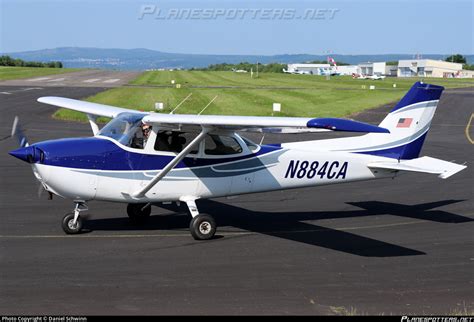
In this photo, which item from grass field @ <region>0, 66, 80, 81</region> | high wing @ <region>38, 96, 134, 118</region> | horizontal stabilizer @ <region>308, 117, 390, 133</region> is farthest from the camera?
grass field @ <region>0, 66, 80, 81</region>

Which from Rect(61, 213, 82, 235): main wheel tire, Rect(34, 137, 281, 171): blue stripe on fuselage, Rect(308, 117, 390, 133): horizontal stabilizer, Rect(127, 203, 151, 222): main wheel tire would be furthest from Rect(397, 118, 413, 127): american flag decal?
Rect(61, 213, 82, 235): main wheel tire

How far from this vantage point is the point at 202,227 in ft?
37.6

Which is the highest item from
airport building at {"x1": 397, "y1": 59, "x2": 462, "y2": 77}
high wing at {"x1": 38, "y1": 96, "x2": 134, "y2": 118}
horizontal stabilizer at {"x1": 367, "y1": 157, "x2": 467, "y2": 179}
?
high wing at {"x1": 38, "y1": 96, "x2": 134, "y2": 118}

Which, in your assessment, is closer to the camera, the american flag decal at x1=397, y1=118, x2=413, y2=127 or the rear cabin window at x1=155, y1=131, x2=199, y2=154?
the rear cabin window at x1=155, y1=131, x2=199, y2=154

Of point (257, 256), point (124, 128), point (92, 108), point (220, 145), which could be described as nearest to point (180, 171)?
point (220, 145)

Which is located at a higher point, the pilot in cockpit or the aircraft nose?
the pilot in cockpit

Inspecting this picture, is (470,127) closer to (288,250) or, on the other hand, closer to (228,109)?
(228,109)

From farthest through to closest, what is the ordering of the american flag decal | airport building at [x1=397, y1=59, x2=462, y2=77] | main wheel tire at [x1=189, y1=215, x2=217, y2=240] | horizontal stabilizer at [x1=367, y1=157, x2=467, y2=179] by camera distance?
airport building at [x1=397, y1=59, x2=462, y2=77] < the american flag decal < horizontal stabilizer at [x1=367, y1=157, x2=467, y2=179] < main wheel tire at [x1=189, y1=215, x2=217, y2=240]

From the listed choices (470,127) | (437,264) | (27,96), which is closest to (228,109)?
(470,127)

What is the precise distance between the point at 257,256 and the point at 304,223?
280cm

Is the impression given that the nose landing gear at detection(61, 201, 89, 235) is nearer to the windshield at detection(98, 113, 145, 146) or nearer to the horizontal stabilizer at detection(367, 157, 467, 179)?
the windshield at detection(98, 113, 145, 146)

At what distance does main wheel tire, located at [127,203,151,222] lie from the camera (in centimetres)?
1253

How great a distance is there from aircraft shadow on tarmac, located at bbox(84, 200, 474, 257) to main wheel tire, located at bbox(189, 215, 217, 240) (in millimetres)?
1013

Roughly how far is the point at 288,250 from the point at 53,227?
4537 mm
